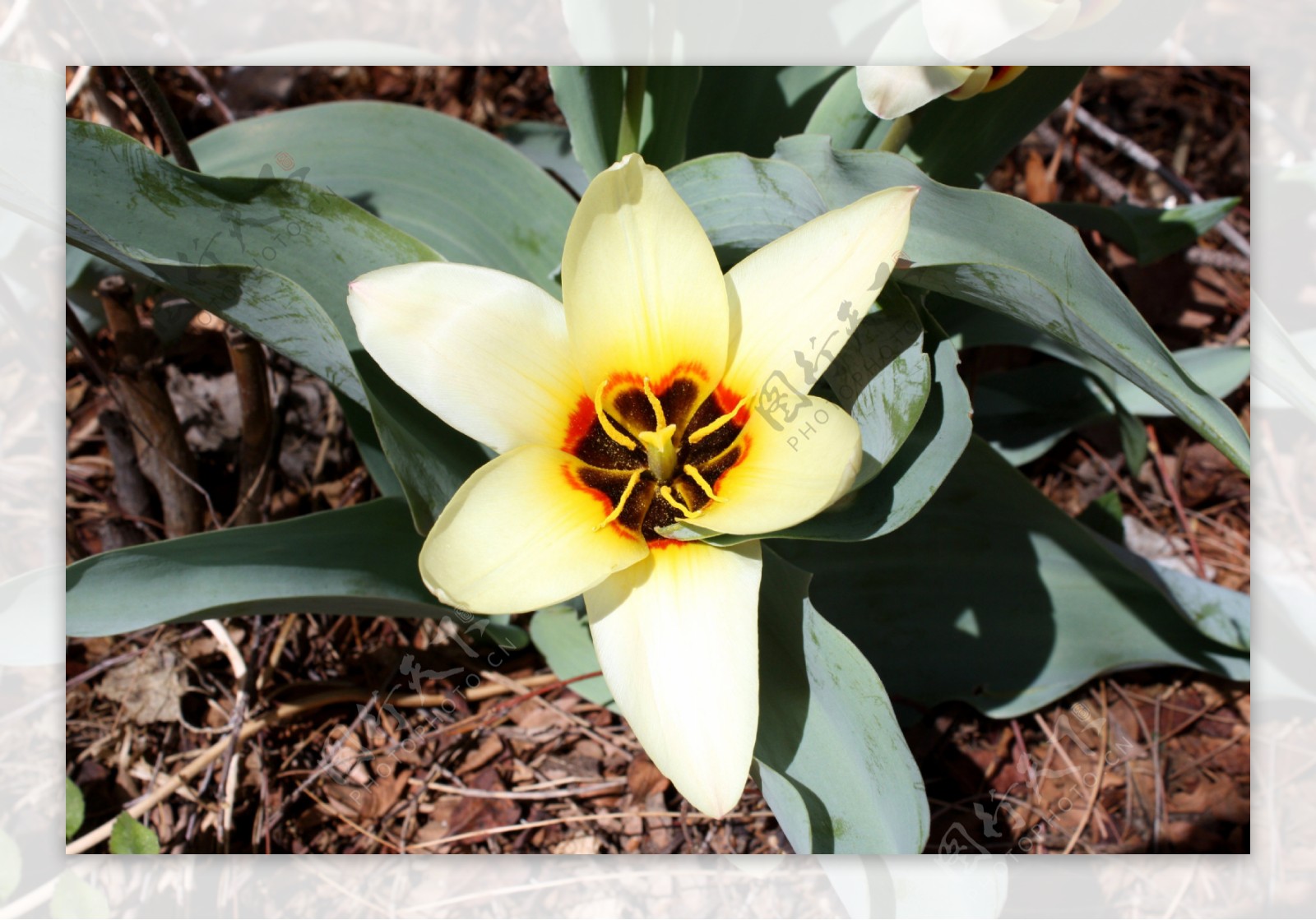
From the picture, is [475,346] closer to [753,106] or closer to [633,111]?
[633,111]

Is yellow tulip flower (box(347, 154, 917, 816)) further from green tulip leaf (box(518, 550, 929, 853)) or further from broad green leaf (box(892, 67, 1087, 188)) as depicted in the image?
broad green leaf (box(892, 67, 1087, 188))

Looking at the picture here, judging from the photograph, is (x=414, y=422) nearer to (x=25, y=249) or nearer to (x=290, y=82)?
(x=25, y=249)

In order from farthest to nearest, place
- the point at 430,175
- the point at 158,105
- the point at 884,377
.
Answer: the point at 430,175
the point at 158,105
the point at 884,377

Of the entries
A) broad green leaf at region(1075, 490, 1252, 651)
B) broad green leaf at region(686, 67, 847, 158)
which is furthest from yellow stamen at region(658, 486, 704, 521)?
broad green leaf at region(1075, 490, 1252, 651)

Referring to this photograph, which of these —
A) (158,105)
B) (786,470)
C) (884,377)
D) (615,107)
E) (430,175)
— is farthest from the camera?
Answer: (430,175)

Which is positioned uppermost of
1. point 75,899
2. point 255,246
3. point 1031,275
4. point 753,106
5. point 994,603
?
point 753,106

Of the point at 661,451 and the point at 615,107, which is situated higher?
the point at 615,107

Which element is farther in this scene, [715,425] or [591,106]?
[591,106]

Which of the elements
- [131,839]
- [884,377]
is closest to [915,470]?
[884,377]

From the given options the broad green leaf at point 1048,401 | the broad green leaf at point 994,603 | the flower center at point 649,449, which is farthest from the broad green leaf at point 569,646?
the broad green leaf at point 1048,401
